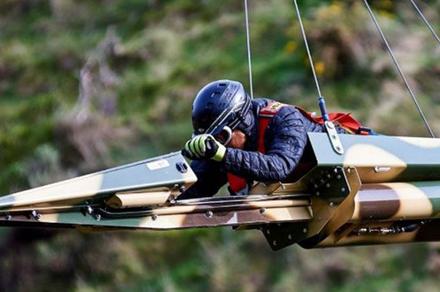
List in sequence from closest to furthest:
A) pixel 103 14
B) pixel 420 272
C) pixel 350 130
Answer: pixel 350 130
pixel 420 272
pixel 103 14

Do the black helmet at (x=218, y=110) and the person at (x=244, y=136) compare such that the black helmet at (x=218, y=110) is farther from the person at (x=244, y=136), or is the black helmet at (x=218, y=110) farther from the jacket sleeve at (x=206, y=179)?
the jacket sleeve at (x=206, y=179)

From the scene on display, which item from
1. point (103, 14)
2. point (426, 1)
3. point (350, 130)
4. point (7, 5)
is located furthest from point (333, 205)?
point (7, 5)

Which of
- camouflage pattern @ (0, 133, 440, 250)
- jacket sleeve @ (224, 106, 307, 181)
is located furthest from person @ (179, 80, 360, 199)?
camouflage pattern @ (0, 133, 440, 250)

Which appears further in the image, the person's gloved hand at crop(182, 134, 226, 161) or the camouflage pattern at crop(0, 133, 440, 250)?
the person's gloved hand at crop(182, 134, 226, 161)

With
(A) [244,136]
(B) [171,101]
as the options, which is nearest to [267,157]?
(A) [244,136]

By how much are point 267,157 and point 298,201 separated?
1.69ft

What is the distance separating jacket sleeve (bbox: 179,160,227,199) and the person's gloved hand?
822mm

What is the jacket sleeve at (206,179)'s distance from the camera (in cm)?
839

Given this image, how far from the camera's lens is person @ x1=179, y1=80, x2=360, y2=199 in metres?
7.71

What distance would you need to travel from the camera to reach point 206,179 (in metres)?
8.42

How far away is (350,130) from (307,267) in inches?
233

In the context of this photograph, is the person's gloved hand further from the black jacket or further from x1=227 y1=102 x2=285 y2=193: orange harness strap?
x1=227 y1=102 x2=285 y2=193: orange harness strap

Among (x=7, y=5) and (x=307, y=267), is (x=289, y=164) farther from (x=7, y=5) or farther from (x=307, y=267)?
(x=7, y=5)

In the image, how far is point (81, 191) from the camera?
7.02 m
